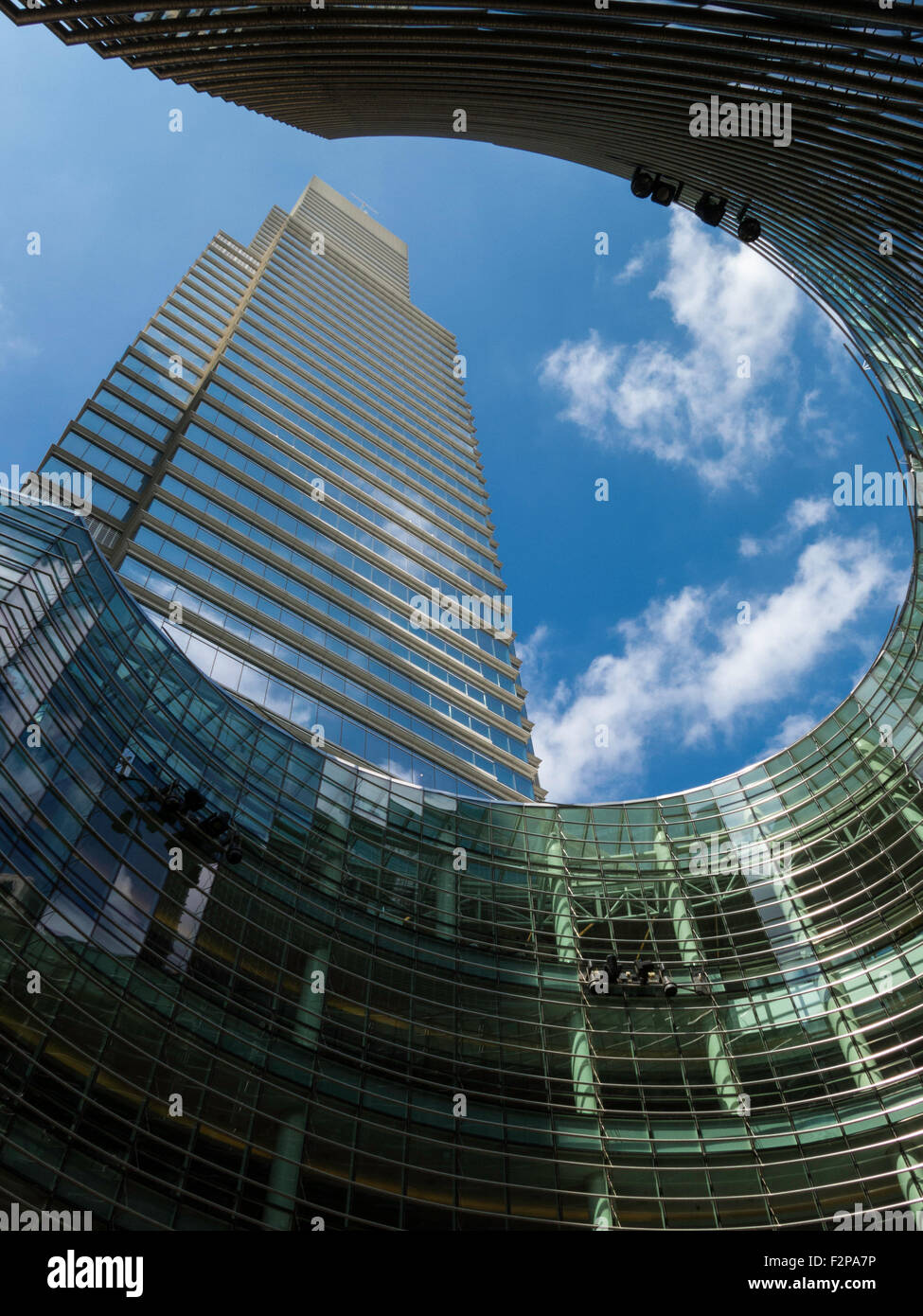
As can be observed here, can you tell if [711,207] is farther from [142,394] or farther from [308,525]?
[142,394]

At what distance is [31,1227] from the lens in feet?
48.8

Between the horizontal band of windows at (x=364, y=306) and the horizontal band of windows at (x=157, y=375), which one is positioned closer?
the horizontal band of windows at (x=157, y=375)

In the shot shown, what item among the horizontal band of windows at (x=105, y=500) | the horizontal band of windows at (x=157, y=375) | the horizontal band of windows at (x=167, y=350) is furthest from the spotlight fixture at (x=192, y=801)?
the horizontal band of windows at (x=167, y=350)

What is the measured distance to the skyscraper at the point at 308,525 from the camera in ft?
131

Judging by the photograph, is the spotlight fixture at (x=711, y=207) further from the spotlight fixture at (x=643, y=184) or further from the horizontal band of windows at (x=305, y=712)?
the horizontal band of windows at (x=305, y=712)

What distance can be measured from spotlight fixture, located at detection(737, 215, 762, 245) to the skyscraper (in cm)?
2501

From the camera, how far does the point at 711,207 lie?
1248 inches

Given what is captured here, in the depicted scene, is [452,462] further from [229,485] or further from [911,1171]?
[911,1171]

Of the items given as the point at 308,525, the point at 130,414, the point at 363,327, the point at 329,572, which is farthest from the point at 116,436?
the point at 363,327

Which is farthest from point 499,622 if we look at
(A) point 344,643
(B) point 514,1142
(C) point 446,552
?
(B) point 514,1142

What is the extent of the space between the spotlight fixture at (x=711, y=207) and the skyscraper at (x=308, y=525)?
24.1 meters

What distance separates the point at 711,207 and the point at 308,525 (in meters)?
27.4
